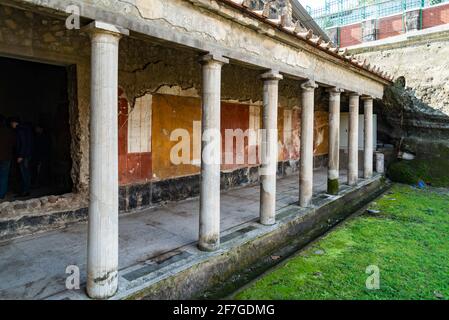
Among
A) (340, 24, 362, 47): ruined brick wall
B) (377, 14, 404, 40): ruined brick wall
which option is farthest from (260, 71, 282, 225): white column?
(340, 24, 362, 47): ruined brick wall

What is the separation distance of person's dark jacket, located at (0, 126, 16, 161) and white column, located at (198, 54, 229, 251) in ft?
12.4

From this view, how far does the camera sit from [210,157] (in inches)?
182

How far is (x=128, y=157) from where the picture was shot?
20.5 feet

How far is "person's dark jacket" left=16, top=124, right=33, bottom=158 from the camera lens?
6.18 m

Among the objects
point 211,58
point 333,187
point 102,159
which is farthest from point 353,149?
point 102,159

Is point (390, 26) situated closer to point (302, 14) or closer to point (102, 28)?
point (302, 14)

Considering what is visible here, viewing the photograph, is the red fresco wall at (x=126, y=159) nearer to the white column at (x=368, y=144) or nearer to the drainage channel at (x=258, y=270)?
the drainage channel at (x=258, y=270)

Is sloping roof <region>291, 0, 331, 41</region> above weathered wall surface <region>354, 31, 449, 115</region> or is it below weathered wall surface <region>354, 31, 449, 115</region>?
above

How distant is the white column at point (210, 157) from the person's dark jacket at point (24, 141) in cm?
392

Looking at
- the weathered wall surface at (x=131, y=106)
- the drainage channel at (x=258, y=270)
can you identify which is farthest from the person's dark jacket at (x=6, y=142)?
the drainage channel at (x=258, y=270)

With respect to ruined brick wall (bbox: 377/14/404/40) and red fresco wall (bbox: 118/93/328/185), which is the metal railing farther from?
red fresco wall (bbox: 118/93/328/185)

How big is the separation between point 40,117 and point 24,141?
166 cm
